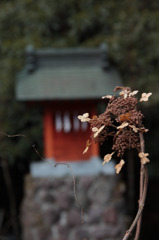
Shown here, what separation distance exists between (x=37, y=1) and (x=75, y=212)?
2.62m

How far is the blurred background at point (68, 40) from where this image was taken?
4.59 m

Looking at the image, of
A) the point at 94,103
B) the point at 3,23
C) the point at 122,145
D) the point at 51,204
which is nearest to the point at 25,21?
the point at 3,23

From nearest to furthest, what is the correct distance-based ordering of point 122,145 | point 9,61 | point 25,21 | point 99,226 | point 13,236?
point 122,145 → point 99,226 → point 9,61 → point 25,21 → point 13,236

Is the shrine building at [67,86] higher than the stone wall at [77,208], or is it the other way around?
the shrine building at [67,86]

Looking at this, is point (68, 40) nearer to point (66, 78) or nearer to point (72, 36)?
point (72, 36)

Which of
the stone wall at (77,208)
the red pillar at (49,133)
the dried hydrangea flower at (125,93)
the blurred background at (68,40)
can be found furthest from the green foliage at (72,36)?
the dried hydrangea flower at (125,93)

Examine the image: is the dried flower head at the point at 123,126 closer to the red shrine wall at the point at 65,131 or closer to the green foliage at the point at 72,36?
the red shrine wall at the point at 65,131

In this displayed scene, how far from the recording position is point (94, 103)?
142 inches

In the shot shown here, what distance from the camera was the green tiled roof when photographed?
3389 millimetres

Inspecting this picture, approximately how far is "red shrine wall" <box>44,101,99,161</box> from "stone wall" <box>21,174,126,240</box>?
0.23 m

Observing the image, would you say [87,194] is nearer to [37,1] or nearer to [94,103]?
[94,103]

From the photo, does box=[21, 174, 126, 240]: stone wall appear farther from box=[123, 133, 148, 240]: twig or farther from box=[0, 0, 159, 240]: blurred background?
box=[123, 133, 148, 240]: twig

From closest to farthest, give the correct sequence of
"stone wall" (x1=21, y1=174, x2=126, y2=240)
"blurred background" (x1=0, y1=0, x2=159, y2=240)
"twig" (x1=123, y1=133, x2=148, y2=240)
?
"twig" (x1=123, y1=133, x2=148, y2=240) → "stone wall" (x1=21, y1=174, x2=126, y2=240) → "blurred background" (x1=0, y1=0, x2=159, y2=240)

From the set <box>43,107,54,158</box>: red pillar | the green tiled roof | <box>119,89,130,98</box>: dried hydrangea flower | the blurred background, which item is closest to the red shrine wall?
<box>43,107,54,158</box>: red pillar
